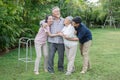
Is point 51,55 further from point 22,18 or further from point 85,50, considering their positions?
point 22,18

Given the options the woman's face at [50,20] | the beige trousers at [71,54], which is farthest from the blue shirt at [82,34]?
the woman's face at [50,20]

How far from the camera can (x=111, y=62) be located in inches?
380

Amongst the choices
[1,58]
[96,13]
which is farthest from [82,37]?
[96,13]

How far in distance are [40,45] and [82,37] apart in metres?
1.13

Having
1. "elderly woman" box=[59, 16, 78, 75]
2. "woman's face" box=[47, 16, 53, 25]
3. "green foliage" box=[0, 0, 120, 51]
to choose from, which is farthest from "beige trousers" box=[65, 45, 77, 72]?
"green foliage" box=[0, 0, 120, 51]

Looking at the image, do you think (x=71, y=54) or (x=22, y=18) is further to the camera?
(x=22, y=18)

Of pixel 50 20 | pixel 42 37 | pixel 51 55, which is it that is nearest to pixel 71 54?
pixel 51 55

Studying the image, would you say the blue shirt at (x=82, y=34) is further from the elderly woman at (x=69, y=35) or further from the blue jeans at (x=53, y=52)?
the blue jeans at (x=53, y=52)

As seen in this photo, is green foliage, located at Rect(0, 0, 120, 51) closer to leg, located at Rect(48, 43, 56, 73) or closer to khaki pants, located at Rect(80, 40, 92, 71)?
khaki pants, located at Rect(80, 40, 92, 71)

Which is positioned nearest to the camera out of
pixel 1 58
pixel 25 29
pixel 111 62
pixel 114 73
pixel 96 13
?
pixel 114 73

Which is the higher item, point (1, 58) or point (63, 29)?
point (63, 29)

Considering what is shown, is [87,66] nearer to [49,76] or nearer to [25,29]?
[49,76]

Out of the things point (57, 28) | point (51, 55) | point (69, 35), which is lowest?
point (51, 55)

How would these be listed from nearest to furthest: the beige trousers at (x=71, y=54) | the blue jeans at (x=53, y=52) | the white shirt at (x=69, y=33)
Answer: the white shirt at (x=69, y=33)
the beige trousers at (x=71, y=54)
the blue jeans at (x=53, y=52)
